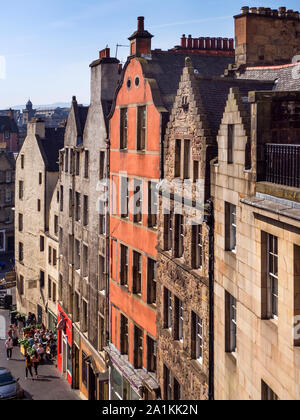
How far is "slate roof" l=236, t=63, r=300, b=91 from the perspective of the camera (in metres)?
21.2

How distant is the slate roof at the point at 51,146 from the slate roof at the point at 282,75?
86.3 feet

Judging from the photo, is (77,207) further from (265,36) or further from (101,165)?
(265,36)

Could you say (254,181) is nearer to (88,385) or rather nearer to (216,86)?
(216,86)

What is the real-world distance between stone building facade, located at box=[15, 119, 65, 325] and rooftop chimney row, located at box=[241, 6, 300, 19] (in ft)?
83.6

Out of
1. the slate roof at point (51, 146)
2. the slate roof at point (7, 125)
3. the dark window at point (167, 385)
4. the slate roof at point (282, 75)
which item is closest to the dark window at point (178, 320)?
the dark window at point (167, 385)

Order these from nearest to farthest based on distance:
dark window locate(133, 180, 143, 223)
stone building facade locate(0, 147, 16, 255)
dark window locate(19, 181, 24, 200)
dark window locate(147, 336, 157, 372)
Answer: dark window locate(147, 336, 157, 372) < dark window locate(133, 180, 143, 223) < dark window locate(19, 181, 24, 200) < stone building facade locate(0, 147, 16, 255)

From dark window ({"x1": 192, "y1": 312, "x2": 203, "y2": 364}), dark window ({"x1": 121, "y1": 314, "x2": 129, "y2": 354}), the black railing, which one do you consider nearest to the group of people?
dark window ({"x1": 121, "y1": 314, "x2": 129, "y2": 354})

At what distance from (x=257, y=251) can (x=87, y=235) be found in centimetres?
2142

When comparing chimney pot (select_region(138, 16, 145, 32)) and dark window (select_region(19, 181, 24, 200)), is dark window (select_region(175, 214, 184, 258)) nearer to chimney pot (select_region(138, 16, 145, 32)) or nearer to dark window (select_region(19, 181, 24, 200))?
chimney pot (select_region(138, 16, 145, 32))

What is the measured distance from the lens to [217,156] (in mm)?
18469

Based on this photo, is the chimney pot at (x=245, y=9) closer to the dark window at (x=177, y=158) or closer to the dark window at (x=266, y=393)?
the dark window at (x=177, y=158)

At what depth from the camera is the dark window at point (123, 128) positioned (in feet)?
90.5

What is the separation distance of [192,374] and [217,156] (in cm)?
787
